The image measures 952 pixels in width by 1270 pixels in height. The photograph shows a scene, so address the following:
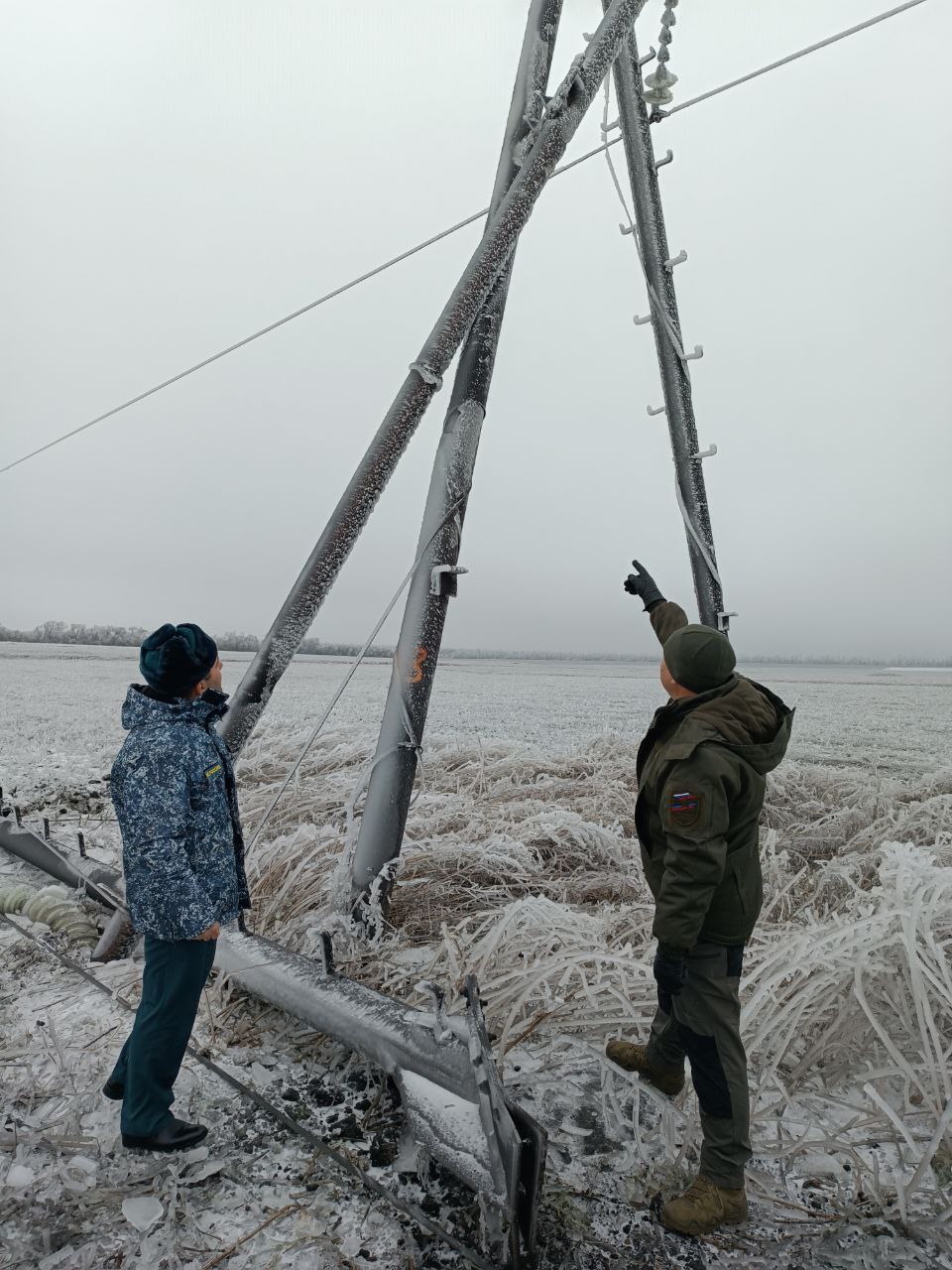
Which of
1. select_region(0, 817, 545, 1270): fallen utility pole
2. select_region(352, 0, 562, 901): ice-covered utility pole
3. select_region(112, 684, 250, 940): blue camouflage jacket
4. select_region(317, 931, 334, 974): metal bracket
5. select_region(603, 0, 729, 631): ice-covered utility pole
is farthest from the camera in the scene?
select_region(603, 0, 729, 631): ice-covered utility pole

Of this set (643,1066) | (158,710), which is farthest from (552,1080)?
(158,710)

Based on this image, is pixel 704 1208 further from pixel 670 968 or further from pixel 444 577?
pixel 444 577

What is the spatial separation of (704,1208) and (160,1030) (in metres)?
1.51

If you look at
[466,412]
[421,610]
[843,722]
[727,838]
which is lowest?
[843,722]

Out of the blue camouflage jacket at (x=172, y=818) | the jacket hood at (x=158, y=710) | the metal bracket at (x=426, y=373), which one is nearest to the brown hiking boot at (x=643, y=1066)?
the blue camouflage jacket at (x=172, y=818)

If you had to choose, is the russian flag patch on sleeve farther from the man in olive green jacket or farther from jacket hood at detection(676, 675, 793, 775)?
jacket hood at detection(676, 675, 793, 775)

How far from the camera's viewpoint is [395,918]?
3447 mm

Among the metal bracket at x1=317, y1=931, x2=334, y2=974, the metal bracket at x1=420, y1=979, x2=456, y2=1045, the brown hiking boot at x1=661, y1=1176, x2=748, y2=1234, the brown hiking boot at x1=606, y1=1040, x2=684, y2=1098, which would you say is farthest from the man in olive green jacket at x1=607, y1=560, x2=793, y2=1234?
the metal bracket at x1=317, y1=931, x2=334, y2=974

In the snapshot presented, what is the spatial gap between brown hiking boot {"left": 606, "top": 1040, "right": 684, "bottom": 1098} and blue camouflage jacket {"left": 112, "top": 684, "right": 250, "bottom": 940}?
4.48 feet

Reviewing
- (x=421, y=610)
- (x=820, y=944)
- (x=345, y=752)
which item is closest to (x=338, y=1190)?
(x=820, y=944)

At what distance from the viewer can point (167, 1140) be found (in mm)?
1848

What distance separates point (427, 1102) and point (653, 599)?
1852mm

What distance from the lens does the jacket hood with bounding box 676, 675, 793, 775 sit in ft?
5.75

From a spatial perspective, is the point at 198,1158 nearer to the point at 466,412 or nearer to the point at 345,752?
the point at 466,412
